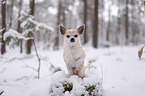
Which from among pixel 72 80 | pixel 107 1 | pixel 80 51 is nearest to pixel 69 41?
pixel 80 51

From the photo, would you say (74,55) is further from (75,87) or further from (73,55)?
(75,87)

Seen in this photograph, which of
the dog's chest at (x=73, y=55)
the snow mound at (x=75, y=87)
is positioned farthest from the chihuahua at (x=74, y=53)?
the snow mound at (x=75, y=87)

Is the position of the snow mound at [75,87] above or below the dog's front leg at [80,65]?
below

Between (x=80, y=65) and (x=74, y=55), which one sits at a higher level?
(x=74, y=55)

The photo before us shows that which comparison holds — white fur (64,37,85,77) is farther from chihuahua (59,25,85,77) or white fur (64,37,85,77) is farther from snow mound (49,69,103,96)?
snow mound (49,69,103,96)

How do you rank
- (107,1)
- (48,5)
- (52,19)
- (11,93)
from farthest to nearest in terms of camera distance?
(52,19)
(107,1)
(48,5)
(11,93)

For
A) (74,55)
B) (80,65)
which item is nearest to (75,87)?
(80,65)

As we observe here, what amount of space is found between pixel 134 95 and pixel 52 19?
4212 cm

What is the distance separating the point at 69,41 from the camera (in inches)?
104

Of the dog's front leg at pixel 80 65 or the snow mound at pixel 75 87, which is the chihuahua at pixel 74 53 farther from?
the snow mound at pixel 75 87

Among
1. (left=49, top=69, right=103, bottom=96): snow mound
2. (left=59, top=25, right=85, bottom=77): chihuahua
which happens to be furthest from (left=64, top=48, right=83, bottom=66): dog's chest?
(left=49, top=69, right=103, bottom=96): snow mound

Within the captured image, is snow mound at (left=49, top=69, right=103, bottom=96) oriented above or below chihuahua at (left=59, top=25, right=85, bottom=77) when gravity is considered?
below

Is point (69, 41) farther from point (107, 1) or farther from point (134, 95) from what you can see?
point (107, 1)

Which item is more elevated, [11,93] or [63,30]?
[63,30]
